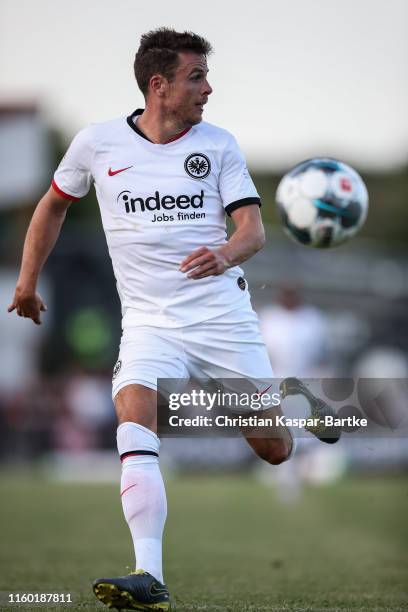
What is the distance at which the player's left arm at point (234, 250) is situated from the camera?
549 centimetres

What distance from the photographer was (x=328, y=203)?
7.04 meters

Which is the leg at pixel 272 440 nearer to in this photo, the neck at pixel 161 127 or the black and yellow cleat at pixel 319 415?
the black and yellow cleat at pixel 319 415

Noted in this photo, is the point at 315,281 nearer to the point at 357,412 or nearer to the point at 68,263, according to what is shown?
the point at 68,263

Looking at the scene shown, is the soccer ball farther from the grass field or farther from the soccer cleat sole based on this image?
the soccer cleat sole

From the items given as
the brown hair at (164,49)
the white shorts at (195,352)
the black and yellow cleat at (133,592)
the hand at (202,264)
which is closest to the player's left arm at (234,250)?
the hand at (202,264)

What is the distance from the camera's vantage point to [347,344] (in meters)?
29.2

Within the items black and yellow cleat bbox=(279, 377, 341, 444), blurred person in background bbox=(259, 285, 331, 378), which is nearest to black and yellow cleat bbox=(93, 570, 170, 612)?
black and yellow cleat bbox=(279, 377, 341, 444)

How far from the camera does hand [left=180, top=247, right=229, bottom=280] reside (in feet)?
18.0

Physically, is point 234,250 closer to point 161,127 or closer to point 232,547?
point 161,127

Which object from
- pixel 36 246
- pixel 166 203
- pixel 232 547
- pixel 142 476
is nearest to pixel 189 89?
pixel 166 203

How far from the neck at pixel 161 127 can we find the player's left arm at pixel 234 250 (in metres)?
0.53

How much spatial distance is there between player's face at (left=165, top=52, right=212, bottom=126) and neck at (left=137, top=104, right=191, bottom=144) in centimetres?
5

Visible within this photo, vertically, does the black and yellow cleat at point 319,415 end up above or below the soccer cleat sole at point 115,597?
above

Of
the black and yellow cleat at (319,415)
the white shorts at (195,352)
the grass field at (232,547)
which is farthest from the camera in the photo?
the grass field at (232,547)
